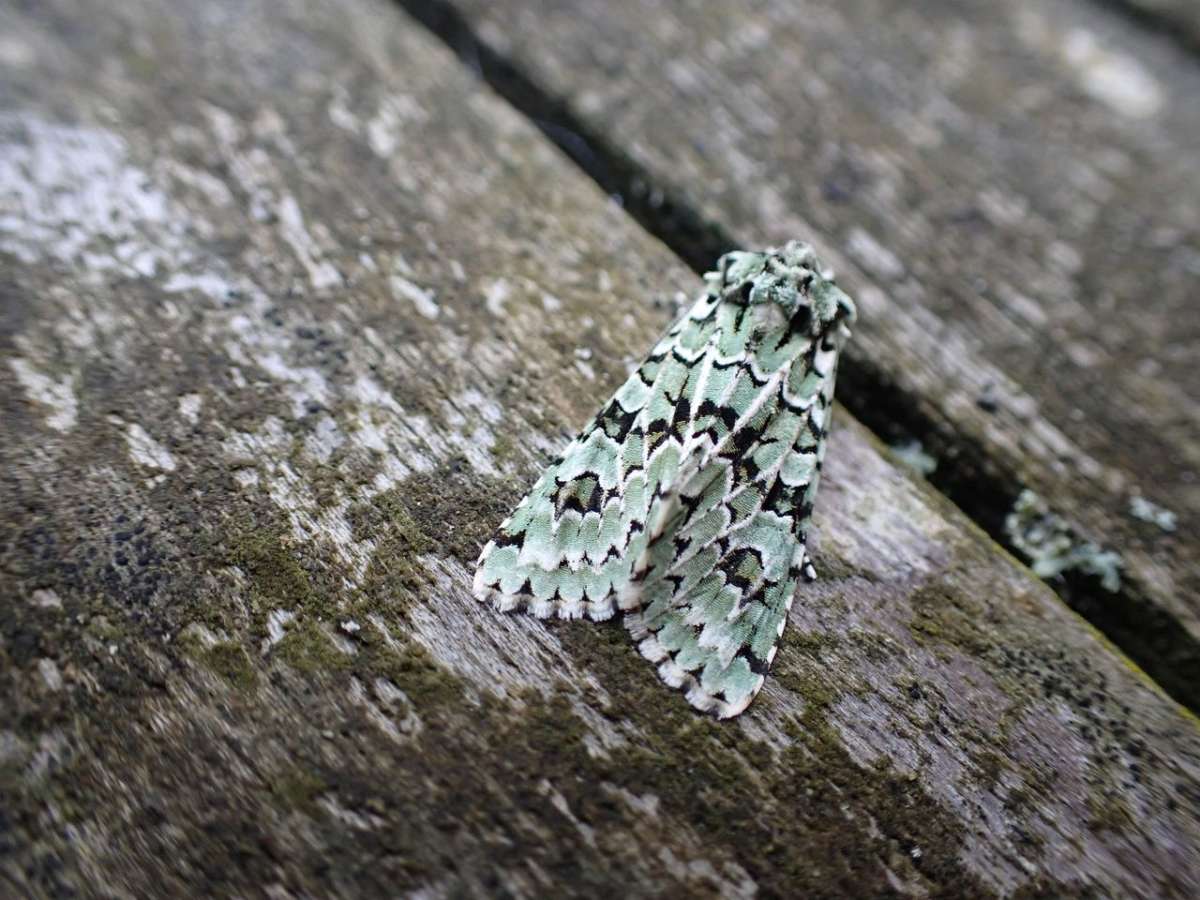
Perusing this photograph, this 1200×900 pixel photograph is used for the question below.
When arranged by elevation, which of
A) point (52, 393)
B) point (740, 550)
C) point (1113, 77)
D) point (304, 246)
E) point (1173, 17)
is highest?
point (1173, 17)

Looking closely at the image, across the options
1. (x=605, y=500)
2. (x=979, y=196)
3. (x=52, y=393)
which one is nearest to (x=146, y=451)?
(x=52, y=393)

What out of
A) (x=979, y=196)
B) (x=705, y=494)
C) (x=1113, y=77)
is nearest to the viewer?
(x=705, y=494)

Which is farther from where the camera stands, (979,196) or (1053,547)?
(979,196)

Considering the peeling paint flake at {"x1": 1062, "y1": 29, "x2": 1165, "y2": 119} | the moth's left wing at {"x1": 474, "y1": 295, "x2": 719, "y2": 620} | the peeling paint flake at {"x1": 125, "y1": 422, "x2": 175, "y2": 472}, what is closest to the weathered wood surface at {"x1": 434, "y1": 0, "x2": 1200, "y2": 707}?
the peeling paint flake at {"x1": 1062, "y1": 29, "x2": 1165, "y2": 119}

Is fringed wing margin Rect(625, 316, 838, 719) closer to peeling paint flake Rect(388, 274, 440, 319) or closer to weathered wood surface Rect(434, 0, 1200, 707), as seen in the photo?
weathered wood surface Rect(434, 0, 1200, 707)

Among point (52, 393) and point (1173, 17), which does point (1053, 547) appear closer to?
point (52, 393)

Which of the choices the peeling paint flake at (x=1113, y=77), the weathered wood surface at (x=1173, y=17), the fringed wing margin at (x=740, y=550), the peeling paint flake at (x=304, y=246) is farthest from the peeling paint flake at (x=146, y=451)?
the weathered wood surface at (x=1173, y=17)

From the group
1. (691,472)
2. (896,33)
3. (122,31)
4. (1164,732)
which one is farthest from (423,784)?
(896,33)

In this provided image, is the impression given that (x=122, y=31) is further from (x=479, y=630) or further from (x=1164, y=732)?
(x=1164, y=732)
